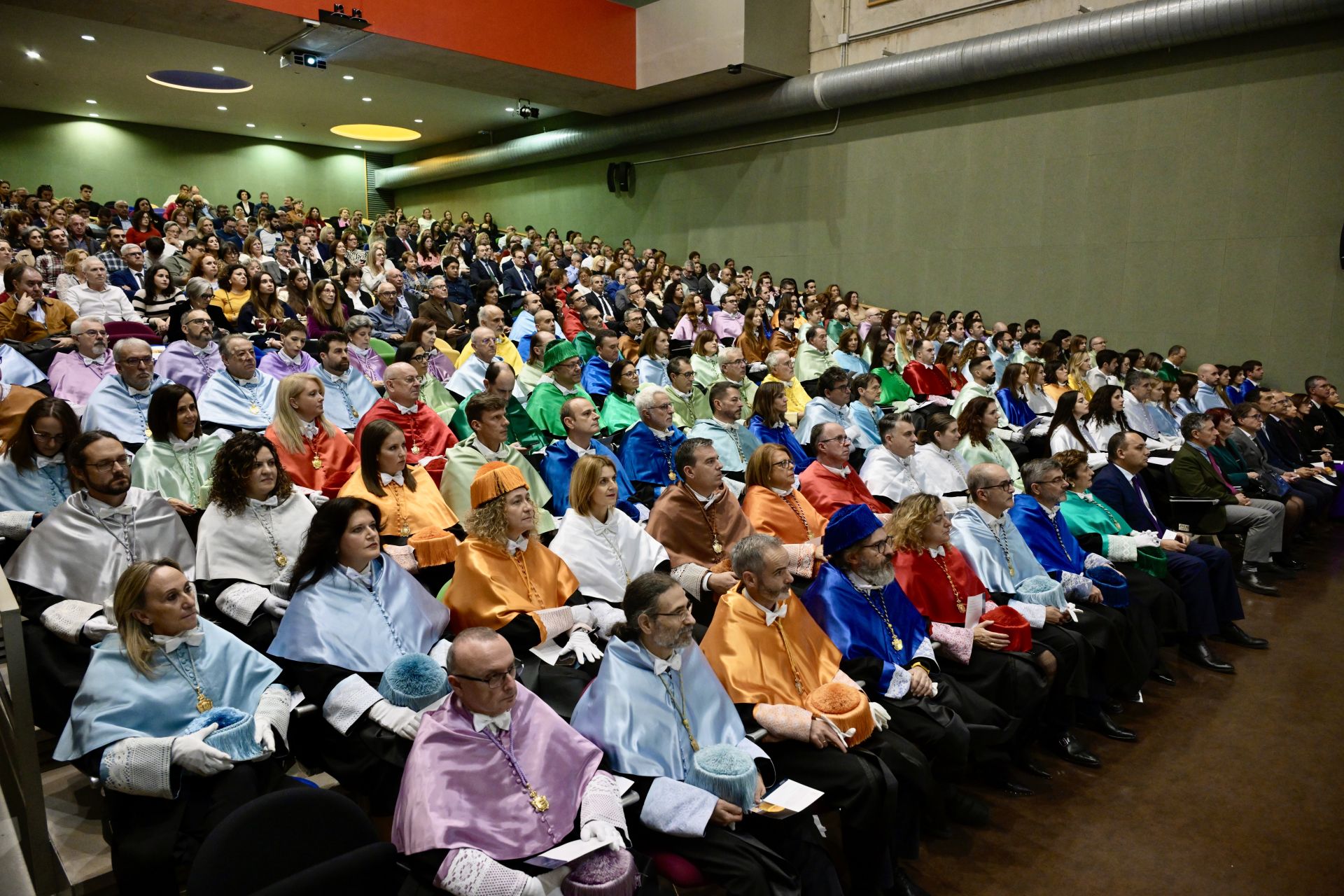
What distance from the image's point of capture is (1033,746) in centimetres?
438

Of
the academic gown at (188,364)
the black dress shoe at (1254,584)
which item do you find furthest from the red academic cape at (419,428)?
the black dress shoe at (1254,584)

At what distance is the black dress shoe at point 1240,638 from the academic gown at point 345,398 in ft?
20.3

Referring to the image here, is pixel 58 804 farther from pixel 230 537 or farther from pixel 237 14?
pixel 237 14

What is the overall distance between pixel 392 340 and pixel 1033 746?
6.97 metres

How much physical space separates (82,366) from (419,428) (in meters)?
2.32

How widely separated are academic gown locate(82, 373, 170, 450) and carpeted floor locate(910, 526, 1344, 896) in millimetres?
4794

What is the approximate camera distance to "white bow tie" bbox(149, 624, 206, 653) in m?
2.75

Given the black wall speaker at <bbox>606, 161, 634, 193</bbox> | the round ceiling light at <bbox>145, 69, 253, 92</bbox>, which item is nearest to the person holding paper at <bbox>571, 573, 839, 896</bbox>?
the black wall speaker at <bbox>606, 161, 634, 193</bbox>

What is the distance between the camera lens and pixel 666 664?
302 centimetres

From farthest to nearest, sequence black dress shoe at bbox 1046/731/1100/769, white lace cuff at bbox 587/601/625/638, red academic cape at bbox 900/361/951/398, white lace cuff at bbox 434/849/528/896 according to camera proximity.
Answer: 1. red academic cape at bbox 900/361/951/398
2. black dress shoe at bbox 1046/731/1100/769
3. white lace cuff at bbox 587/601/625/638
4. white lace cuff at bbox 434/849/528/896

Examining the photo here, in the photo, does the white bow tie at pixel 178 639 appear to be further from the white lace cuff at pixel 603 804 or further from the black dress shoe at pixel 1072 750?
the black dress shoe at pixel 1072 750

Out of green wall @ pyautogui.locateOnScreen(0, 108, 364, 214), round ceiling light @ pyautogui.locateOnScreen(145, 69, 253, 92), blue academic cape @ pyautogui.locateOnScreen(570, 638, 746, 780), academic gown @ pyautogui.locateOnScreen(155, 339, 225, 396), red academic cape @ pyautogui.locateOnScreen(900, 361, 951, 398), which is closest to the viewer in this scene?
blue academic cape @ pyautogui.locateOnScreen(570, 638, 746, 780)

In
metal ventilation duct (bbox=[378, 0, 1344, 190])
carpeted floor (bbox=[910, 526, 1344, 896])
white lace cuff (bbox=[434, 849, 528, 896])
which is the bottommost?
carpeted floor (bbox=[910, 526, 1344, 896])

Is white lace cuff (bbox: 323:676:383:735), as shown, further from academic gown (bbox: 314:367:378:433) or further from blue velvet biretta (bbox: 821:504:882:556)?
academic gown (bbox: 314:367:378:433)
